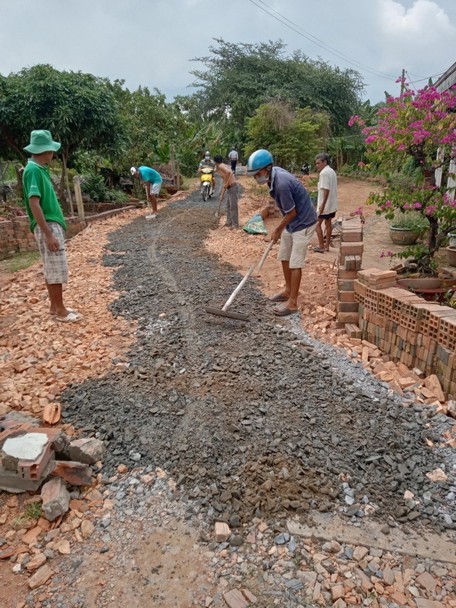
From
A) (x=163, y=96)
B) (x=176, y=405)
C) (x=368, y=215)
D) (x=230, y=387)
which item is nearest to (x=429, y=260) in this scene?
(x=230, y=387)

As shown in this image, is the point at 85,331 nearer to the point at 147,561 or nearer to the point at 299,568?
the point at 147,561

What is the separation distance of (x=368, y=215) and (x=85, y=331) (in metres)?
9.63

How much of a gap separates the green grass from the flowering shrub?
6.17m

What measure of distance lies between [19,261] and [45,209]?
496cm

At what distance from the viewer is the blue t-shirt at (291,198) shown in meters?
4.01

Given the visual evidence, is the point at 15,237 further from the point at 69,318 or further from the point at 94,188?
the point at 69,318

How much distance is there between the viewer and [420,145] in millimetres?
4395

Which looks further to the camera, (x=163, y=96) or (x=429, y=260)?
(x=163, y=96)

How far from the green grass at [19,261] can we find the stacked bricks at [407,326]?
6.20 meters

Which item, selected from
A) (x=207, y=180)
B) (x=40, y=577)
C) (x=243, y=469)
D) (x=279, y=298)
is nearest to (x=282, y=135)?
(x=207, y=180)

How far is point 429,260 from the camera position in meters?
4.91

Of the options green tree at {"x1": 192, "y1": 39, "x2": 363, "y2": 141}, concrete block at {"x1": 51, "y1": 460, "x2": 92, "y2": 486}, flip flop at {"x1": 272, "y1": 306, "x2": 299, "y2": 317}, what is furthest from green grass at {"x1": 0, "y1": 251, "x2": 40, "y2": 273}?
green tree at {"x1": 192, "y1": 39, "x2": 363, "y2": 141}

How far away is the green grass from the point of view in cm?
764

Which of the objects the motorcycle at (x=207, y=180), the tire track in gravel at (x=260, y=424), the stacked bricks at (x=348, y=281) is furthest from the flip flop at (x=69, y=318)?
the motorcycle at (x=207, y=180)
